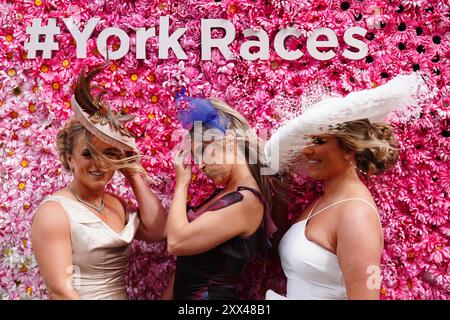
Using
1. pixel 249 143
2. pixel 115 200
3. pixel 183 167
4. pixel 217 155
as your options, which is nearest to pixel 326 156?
pixel 249 143

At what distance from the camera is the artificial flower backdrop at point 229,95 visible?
231 centimetres

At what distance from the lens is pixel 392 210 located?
2322 millimetres

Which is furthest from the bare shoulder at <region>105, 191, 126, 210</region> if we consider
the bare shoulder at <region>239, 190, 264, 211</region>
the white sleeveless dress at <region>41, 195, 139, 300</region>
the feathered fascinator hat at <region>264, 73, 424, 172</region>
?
the feathered fascinator hat at <region>264, 73, 424, 172</region>

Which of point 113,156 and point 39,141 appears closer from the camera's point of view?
point 113,156

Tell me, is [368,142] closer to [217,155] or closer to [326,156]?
[326,156]

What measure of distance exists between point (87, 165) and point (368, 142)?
112cm

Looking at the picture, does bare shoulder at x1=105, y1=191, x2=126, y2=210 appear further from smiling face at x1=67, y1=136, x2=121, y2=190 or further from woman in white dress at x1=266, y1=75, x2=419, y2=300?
woman in white dress at x1=266, y1=75, x2=419, y2=300

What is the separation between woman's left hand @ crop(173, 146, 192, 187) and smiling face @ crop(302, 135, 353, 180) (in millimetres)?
484

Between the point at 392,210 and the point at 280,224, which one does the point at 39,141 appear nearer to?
the point at 280,224

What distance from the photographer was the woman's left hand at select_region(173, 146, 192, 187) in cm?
211

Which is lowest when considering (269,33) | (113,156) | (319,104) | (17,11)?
(113,156)

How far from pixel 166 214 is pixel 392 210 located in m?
1.02

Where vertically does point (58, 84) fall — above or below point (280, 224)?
above
